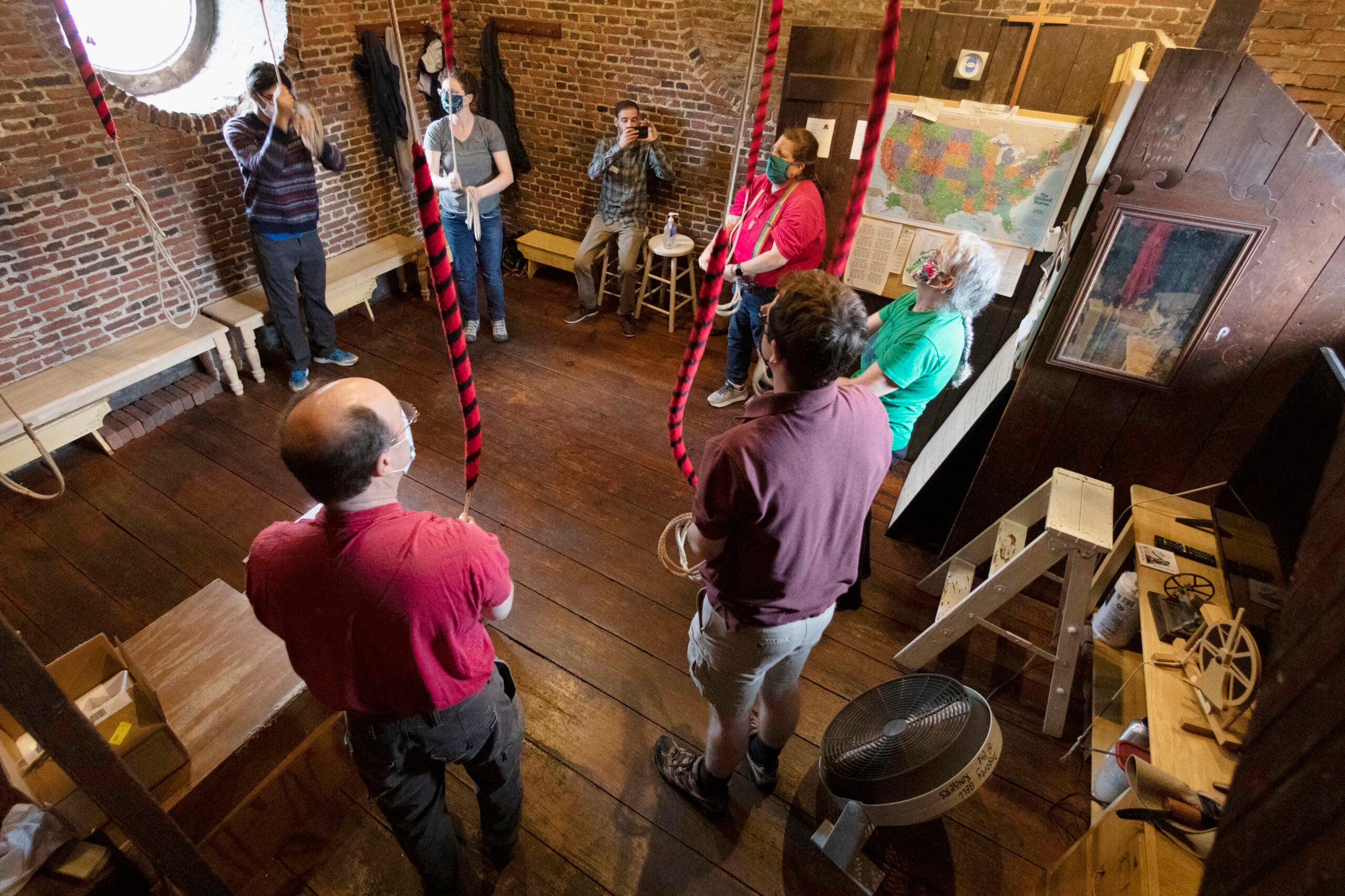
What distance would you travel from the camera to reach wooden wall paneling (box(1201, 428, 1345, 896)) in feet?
A: 1.04

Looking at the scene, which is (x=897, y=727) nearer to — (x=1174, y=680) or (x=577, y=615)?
(x=1174, y=680)

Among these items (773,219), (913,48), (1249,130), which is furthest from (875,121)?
(913,48)

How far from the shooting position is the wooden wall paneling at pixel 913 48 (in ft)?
9.72

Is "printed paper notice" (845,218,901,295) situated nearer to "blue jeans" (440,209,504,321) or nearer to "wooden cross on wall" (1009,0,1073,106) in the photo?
"wooden cross on wall" (1009,0,1073,106)

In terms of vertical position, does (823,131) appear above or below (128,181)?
above

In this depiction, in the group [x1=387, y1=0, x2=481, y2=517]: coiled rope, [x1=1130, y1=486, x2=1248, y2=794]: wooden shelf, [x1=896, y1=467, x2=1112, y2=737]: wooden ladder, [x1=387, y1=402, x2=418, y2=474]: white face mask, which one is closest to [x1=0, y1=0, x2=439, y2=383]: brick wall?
[x1=387, y1=0, x2=481, y2=517]: coiled rope

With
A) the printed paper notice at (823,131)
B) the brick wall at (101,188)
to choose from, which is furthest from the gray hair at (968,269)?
the brick wall at (101,188)

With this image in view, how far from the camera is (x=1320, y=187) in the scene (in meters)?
1.84

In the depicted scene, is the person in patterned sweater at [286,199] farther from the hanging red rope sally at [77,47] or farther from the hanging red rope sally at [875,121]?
the hanging red rope sally at [875,121]

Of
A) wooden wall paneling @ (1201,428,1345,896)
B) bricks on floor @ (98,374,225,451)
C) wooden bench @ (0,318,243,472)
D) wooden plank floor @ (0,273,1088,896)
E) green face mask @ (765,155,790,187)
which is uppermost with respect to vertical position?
wooden wall paneling @ (1201,428,1345,896)

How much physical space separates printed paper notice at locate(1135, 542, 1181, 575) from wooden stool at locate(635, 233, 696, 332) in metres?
3.15

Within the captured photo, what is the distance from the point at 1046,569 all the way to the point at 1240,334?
985mm

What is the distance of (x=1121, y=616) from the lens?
2209 mm

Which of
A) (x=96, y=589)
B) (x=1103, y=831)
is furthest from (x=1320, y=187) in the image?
(x=96, y=589)
